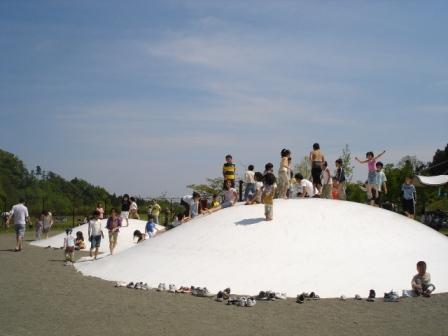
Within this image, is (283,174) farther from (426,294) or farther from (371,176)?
(426,294)

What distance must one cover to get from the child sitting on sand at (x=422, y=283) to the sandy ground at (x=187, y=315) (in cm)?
18

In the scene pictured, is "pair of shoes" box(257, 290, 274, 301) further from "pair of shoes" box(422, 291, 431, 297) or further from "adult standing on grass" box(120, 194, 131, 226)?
"adult standing on grass" box(120, 194, 131, 226)

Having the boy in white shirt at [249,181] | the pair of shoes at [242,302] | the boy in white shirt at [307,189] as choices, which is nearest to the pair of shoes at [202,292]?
the pair of shoes at [242,302]

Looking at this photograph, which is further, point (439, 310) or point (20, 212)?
point (20, 212)

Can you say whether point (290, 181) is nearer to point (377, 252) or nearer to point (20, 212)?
point (377, 252)

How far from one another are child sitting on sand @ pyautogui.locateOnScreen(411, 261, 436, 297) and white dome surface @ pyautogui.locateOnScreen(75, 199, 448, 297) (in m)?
0.30

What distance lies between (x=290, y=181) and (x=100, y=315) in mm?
7424

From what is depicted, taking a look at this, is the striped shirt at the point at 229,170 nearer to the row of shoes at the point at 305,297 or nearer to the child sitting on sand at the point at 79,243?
the row of shoes at the point at 305,297

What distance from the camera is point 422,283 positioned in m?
10.7

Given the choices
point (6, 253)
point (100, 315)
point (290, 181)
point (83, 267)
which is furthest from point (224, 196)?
point (6, 253)

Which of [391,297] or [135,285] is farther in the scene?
[135,285]

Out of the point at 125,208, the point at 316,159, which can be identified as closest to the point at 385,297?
the point at 316,159

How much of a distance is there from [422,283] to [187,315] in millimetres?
4949

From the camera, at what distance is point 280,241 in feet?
39.8
